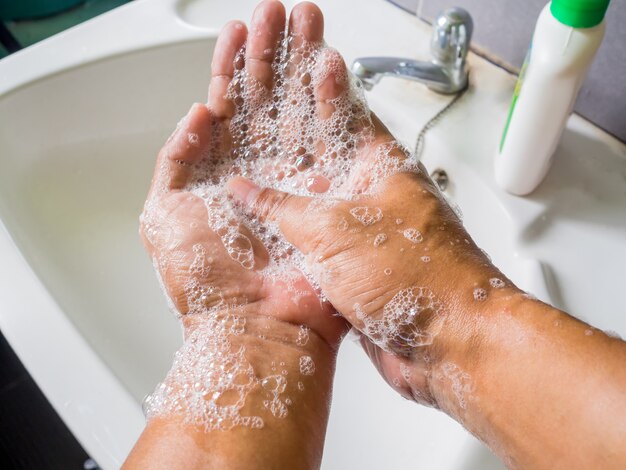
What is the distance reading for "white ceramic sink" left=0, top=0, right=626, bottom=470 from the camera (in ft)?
1.87

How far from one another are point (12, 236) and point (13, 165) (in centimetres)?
16

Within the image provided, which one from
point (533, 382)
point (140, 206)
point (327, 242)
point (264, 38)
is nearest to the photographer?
point (533, 382)

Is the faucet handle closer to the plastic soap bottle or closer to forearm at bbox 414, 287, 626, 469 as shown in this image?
the plastic soap bottle

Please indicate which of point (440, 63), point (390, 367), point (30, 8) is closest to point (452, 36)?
point (440, 63)

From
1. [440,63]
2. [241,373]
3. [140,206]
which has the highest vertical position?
[440,63]

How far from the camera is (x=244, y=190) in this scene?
63cm

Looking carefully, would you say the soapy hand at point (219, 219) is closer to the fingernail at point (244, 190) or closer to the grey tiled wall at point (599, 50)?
the fingernail at point (244, 190)

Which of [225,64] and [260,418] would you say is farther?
[225,64]

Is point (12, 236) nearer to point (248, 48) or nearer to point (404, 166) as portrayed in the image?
point (248, 48)

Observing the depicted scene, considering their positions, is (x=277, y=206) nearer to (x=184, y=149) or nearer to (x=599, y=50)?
(x=184, y=149)

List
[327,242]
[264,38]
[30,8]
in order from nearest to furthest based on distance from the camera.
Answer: [327,242], [264,38], [30,8]

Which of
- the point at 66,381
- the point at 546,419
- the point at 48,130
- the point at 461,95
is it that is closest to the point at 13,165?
the point at 48,130

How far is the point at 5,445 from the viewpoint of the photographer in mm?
1081

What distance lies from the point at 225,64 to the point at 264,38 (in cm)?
5
